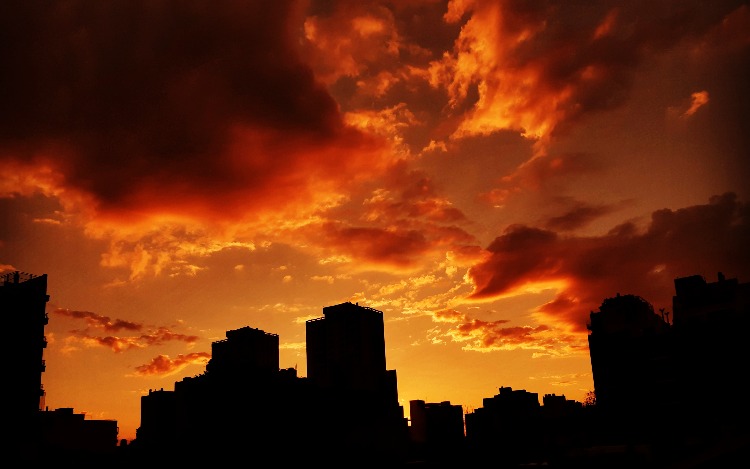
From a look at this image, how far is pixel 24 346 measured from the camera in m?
81.2

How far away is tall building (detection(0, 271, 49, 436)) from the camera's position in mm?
77812

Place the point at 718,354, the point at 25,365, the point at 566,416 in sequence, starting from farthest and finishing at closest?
the point at 566,416
the point at 718,354
the point at 25,365

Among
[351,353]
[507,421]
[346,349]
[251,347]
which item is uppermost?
[251,347]

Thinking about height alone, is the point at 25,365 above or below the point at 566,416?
above

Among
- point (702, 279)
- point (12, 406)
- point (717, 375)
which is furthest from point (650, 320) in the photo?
point (12, 406)

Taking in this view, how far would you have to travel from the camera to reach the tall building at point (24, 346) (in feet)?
255

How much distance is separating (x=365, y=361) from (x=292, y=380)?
64405 mm

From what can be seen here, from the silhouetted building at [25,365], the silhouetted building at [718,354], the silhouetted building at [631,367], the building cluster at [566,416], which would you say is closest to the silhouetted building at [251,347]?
the building cluster at [566,416]

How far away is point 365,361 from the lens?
162 m

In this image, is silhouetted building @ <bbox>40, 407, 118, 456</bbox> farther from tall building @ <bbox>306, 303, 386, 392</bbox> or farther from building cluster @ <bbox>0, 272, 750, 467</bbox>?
tall building @ <bbox>306, 303, 386, 392</bbox>

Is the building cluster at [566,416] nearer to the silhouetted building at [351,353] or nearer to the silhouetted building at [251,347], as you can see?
the silhouetted building at [351,353]

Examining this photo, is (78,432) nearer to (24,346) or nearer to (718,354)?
(24,346)

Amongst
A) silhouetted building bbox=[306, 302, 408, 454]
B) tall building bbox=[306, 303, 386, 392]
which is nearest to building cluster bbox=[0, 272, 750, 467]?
silhouetted building bbox=[306, 302, 408, 454]

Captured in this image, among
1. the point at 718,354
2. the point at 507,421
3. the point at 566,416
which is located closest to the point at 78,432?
the point at 566,416
